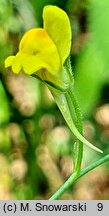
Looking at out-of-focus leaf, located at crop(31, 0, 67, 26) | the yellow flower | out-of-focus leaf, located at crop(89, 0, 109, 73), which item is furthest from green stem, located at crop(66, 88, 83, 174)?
out-of-focus leaf, located at crop(31, 0, 67, 26)

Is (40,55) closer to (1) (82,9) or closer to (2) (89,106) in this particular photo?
(2) (89,106)

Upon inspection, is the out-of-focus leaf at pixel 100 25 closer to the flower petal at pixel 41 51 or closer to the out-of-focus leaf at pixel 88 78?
the out-of-focus leaf at pixel 88 78

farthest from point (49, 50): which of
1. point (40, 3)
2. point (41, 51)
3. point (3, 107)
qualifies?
point (3, 107)

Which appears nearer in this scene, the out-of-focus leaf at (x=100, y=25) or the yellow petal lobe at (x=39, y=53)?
the yellow petal lobe at (x=39, y=53)

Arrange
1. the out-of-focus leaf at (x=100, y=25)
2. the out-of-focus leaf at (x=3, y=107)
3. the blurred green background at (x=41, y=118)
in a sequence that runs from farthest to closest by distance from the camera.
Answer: the out-of-focus leaf at (x=3, y=107)
the blurred green background at (x=41, y=118)
the out-of-focus leaf at (x=100, y=25)

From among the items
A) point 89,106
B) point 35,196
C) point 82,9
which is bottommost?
point 35,196

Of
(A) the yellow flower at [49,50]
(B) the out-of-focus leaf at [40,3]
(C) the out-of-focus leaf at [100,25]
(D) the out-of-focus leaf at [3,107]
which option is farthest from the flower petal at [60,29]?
(D) the out-of-focus leaf at [3,107]

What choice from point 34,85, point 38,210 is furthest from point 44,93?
point 38,210
